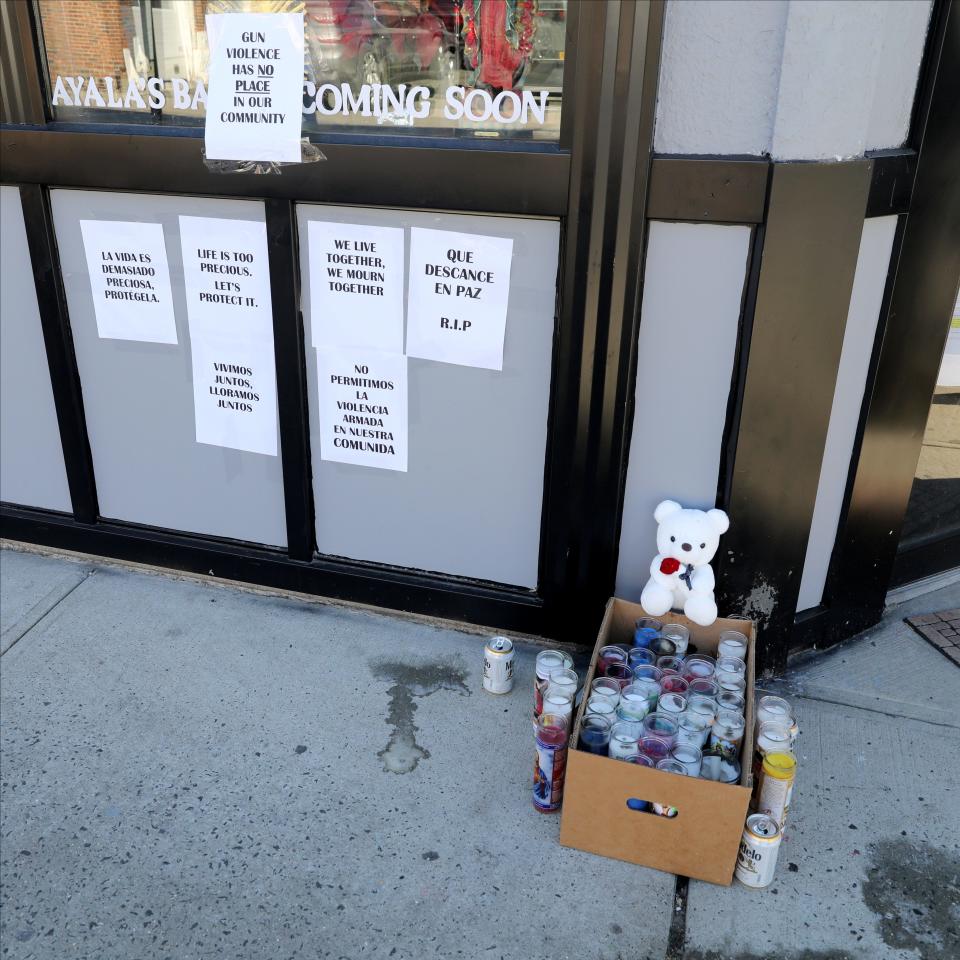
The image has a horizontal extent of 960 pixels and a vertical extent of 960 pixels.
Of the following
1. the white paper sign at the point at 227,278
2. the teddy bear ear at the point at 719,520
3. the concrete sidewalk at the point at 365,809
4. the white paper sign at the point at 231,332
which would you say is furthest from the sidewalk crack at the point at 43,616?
the teddy bear ear at the point at 719,520

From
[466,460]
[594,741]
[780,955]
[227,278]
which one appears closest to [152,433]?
[227,278]

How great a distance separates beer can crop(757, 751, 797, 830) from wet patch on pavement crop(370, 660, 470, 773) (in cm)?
100

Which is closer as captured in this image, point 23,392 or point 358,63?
point 358,63

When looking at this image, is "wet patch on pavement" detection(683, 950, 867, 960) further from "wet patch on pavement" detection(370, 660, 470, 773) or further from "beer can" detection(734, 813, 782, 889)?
"wet patch on pavement" detection(370, 660, 470, 773)

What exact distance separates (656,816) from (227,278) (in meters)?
2.27

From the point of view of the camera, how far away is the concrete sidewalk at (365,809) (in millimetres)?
2203

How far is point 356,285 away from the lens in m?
3.03

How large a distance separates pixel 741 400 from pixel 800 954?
1503mm

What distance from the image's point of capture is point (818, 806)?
258cm

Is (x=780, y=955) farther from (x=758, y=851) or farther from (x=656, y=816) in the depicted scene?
(x=656, y=816)

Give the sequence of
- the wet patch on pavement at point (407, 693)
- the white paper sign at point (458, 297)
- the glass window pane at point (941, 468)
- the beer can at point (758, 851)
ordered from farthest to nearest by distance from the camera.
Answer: the glass window pane at point (941, 468), the white paper sign at point (458, 297), the wet patch on pavement at point (407, 693), the beer can at point (758, 851)

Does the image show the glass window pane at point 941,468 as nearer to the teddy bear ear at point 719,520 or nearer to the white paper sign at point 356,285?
the teddy bear ear at point 719,520

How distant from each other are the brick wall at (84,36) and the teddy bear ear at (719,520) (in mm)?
2514

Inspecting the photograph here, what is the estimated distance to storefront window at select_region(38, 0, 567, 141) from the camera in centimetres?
267
